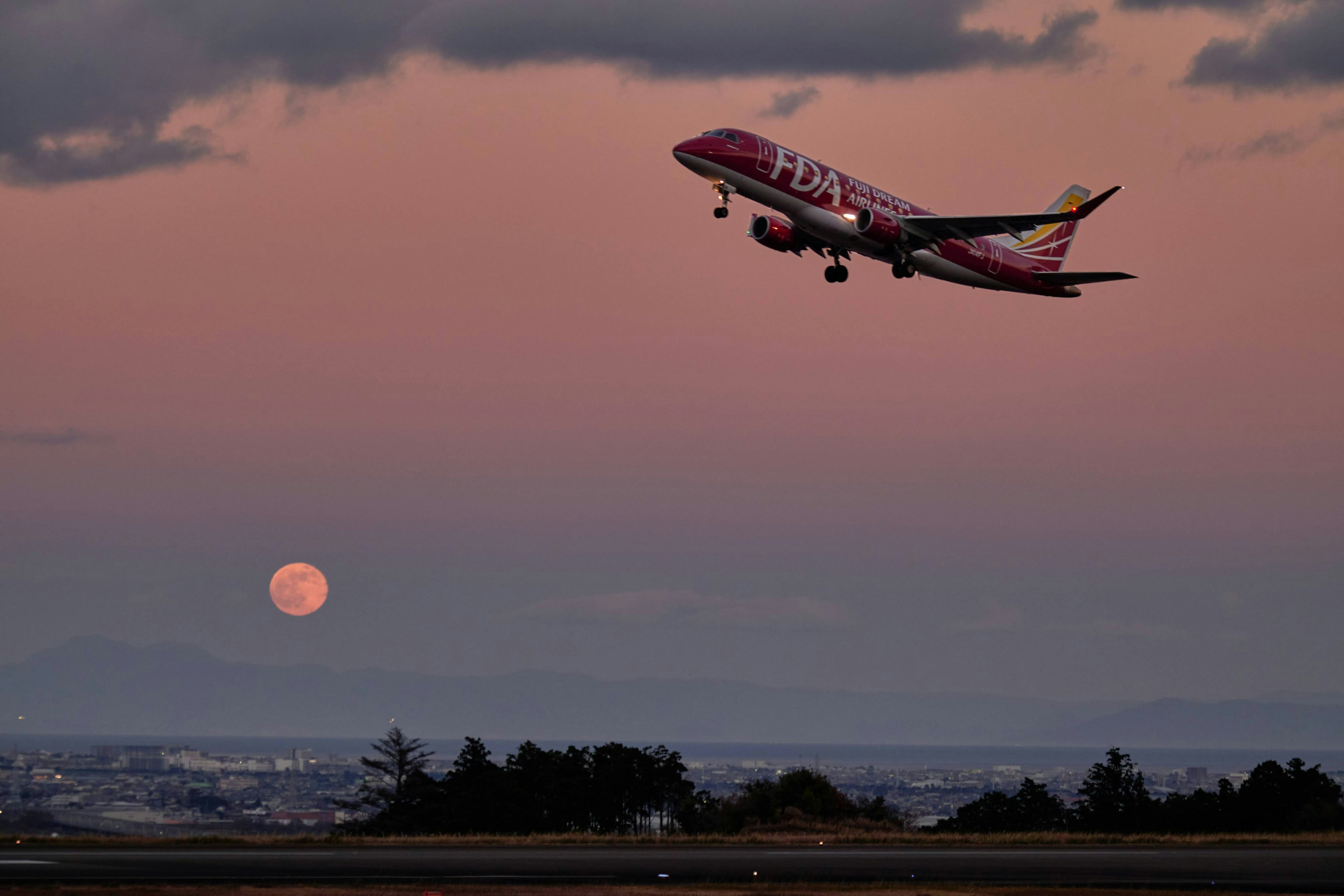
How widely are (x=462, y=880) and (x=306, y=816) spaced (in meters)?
95.0

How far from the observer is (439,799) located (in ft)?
274

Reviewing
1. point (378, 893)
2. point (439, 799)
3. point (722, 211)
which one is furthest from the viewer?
point (439, 799)

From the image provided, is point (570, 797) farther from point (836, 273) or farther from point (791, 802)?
point (836, 273)

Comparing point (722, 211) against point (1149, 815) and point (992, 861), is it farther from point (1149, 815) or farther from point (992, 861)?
point (1149, 815)

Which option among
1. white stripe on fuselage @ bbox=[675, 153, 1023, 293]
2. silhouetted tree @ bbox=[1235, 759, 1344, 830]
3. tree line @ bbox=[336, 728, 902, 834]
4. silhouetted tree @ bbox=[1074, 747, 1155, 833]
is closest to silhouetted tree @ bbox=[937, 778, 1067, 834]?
silhouetted tree @ bbox=[1074, 747, 1155, 833]

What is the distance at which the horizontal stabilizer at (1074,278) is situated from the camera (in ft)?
223

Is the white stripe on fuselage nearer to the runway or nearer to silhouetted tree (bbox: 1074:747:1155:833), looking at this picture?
the runway

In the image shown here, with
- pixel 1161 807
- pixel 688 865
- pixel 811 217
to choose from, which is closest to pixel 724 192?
pixel 811 217

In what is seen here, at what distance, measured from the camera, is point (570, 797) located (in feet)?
265

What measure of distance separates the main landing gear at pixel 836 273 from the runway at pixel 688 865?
27826 mm

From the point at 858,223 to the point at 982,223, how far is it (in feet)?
21.2

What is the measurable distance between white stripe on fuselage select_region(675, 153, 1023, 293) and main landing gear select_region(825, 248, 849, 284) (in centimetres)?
211

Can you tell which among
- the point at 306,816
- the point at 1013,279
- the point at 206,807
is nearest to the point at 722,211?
the point at 1013,279

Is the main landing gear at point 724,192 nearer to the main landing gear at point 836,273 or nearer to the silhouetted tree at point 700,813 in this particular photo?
the main landing gear at point 836,273
